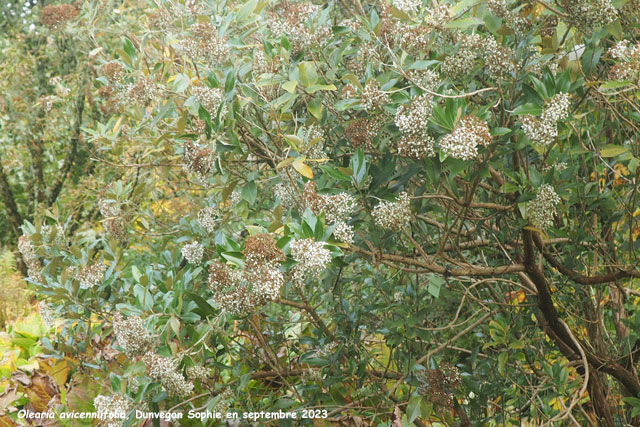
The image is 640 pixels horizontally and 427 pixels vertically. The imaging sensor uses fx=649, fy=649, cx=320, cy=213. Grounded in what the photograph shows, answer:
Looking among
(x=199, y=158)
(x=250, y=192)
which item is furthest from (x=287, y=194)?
(x=199, y=158)

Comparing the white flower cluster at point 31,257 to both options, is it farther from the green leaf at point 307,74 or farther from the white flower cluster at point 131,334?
the green leaf at point 307,74

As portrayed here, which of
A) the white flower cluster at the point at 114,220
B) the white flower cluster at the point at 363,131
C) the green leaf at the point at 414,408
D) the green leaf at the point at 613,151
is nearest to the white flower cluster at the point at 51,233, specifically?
the white flower cluster at the point at 114,220

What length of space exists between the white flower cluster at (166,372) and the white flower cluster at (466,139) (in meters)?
0.97

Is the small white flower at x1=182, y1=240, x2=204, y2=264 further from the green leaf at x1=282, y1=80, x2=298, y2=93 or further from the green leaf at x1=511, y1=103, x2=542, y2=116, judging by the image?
the green leaf at x1=511, y1=103, x2=542, y2=116

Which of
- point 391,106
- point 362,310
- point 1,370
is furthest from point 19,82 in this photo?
point 391,106

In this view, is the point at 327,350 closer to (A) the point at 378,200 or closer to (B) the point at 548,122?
(A) the point at 378,200

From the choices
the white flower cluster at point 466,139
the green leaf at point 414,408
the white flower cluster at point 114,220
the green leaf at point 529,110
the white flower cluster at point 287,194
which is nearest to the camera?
the white flower cluster at point 466,139

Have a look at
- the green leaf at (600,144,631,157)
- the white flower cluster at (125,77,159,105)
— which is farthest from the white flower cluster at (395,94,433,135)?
the white flower cluster at (125,77,159,105)

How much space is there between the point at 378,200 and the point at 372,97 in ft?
1.11

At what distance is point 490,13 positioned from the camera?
1.72 metres

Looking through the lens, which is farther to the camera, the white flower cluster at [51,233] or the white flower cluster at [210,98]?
the white flower cluster at [51,233]

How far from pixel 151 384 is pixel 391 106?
1.18 metres

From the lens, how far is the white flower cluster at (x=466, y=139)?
1.47m

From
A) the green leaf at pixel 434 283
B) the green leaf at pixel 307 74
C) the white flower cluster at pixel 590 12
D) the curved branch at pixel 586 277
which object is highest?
the white flower cluster at pixel 590 12
